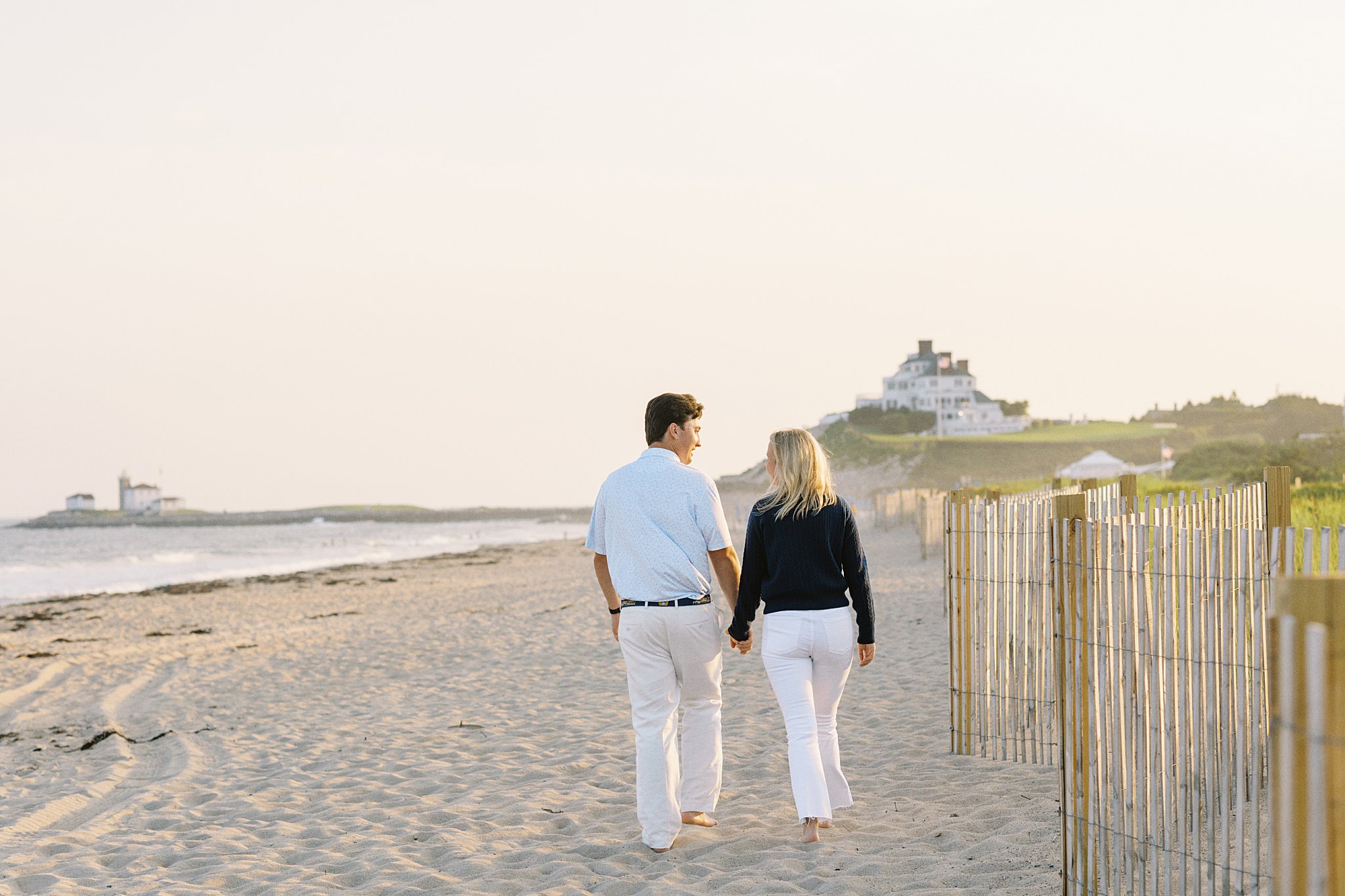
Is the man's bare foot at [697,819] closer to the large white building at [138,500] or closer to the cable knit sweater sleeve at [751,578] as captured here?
the cable knit sweater sleeve at [751,578]

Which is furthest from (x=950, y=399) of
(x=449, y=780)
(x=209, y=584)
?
(x=449, y=780)

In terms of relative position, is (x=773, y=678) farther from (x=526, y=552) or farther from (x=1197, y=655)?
(x=526, y=552)

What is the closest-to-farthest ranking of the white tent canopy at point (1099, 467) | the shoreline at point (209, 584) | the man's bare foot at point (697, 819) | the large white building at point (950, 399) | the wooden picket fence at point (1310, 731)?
the wooden picket fence at point (1310, 731), the man's bare foot at point (697, 819), the shoreline at point (209, 584), the white tent canopy at point (1099, 467), the large white building at point (950, 399)

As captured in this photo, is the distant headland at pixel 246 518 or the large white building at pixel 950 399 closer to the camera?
the large white building at pixel 950 399

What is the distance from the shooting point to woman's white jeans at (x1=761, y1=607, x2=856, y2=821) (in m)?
4.39

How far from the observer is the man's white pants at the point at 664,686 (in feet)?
14.7

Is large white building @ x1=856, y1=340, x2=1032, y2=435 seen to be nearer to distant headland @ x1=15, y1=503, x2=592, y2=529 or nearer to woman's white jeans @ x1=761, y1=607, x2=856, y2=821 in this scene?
distant headland @ x1=15, y1=503, x2=592, y2=529

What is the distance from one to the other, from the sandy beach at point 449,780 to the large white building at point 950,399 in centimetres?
8752

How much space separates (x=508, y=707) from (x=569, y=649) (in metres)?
3.22

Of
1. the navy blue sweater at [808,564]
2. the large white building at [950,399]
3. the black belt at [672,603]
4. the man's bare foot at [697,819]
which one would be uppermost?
the large white building at [950,399]

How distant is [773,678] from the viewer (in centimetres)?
446

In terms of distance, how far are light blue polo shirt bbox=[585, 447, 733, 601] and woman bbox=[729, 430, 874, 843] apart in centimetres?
20

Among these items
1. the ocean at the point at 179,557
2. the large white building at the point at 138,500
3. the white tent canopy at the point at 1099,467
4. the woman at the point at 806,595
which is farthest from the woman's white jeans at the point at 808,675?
the large white building at the point at 138,500

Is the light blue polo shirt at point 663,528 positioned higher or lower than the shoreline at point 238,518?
higher
